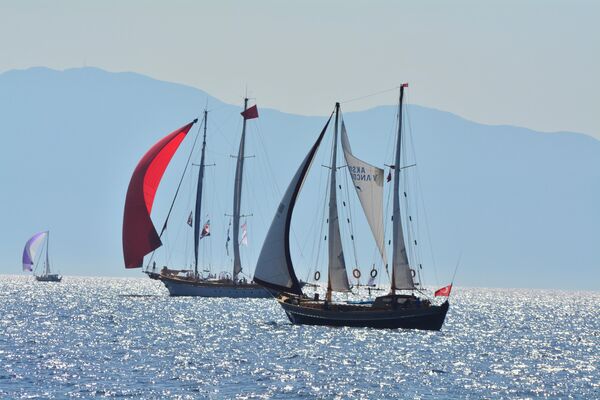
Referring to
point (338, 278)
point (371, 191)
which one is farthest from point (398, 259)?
point (371, 191)

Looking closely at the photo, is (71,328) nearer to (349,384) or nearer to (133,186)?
(133,186)

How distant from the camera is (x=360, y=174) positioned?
78312 mm

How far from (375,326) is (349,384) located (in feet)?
85.3

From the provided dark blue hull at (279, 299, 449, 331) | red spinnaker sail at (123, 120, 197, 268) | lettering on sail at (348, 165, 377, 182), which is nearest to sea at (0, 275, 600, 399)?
dark blue hull at (279, 299, 449, 331)

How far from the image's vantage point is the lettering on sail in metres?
78.2

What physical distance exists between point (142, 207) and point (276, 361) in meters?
48.1

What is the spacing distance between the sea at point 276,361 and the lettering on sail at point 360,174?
9150 mm

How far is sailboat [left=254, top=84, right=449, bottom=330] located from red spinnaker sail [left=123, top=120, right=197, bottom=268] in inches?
1134

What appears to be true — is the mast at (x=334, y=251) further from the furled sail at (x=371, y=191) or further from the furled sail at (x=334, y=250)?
the furled sail at (x=371, y=191)

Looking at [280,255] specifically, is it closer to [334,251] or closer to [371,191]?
[334,251]

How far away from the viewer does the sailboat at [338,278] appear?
75.8m

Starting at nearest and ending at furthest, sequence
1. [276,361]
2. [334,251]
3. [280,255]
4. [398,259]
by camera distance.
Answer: [276,361] → [280,255] → [398,259] → [334,251]

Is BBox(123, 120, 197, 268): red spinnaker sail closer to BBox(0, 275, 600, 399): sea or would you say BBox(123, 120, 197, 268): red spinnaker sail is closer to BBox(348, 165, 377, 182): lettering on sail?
BBox(0, 275, 600, 399): sea

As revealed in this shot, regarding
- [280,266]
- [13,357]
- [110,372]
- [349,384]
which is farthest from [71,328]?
[349,384]
